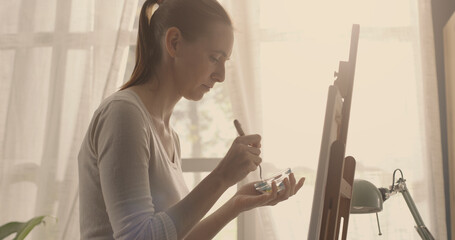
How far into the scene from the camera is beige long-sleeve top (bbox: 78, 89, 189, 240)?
938 mm

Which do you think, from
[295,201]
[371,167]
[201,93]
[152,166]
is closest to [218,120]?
[295,201]

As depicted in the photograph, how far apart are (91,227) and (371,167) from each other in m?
1.59

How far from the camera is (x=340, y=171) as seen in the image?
41.3 inches

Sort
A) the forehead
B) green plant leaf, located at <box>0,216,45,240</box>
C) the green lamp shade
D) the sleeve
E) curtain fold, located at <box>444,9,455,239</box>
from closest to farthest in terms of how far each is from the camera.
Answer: the sleeve
the forehead
the green lamp shade
green plant leaf, located at <box>0,216,45,240</box>
curtain fold, located at <box>444,9,455,239</box>

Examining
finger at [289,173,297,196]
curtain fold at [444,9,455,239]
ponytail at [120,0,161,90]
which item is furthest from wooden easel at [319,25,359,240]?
curtain fold at [444,9,455,239]

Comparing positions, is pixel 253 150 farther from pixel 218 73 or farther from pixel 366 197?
pixel 366 197

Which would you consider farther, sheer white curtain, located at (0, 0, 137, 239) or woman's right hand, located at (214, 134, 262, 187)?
sheer white curtain, located at (0, 0, 137, 239)

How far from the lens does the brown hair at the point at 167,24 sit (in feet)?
3.74

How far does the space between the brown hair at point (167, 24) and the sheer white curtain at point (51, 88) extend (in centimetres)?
128

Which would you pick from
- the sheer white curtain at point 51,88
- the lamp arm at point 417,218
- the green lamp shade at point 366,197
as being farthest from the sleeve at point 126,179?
the sheer white curtain at point 51,88

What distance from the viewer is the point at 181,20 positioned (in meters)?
1.14

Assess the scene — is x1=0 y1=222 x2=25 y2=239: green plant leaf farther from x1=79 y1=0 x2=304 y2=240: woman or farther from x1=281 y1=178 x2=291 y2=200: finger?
x1=281 y1=178 x2=291 y2=200: finger

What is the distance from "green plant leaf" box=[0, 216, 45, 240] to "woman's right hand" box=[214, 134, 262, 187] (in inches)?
44.1

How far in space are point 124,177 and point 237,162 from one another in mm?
233
